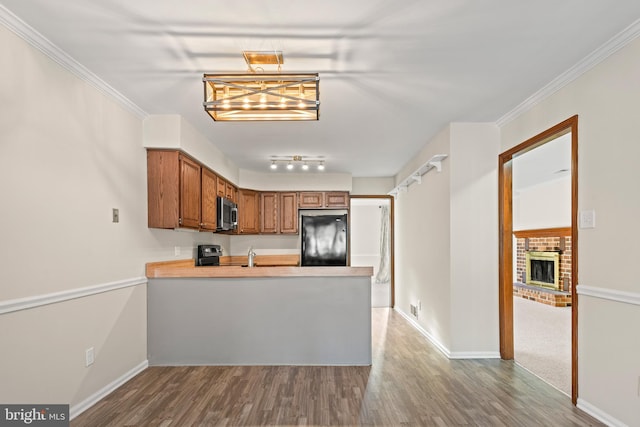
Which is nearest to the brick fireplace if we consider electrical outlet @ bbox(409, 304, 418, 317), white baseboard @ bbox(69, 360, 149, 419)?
electrical outlet @ bbox(409, 304, 418, 317)

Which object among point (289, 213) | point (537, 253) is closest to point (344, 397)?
point (289, 213)

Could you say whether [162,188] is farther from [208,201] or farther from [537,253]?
[537,253]

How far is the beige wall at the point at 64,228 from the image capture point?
2139mm

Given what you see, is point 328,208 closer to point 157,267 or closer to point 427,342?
point 427,342

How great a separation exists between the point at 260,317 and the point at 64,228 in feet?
6.09

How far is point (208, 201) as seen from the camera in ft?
15.0

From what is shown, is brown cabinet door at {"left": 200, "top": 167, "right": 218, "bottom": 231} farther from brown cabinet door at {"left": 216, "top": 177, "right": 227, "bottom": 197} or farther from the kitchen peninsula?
the kitchen peninsula

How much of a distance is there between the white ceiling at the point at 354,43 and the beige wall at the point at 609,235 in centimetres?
28

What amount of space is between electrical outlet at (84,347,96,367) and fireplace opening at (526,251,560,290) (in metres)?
8.05

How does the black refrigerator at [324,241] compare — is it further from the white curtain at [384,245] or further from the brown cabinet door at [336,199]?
the white curtain at [384,245]

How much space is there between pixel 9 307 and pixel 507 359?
13.4 ft

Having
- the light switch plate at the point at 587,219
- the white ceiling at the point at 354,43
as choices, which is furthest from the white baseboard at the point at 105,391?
the light switch plate at the point at 587,219

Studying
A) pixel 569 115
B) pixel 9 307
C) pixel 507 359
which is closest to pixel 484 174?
pixel 569 115

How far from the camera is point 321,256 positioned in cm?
667
